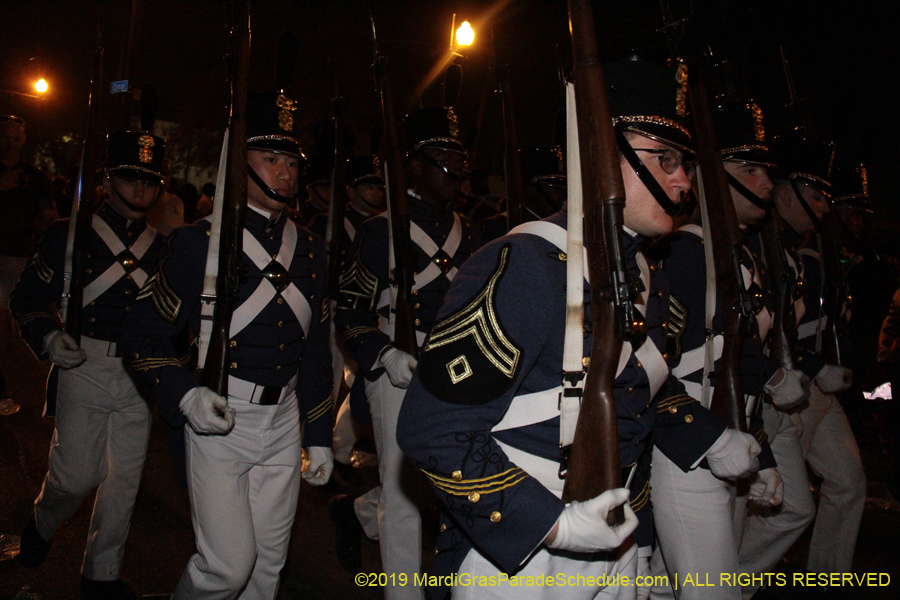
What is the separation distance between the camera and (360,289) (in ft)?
14.7

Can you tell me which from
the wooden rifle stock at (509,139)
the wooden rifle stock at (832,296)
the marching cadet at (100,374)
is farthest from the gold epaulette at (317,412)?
the wooden rifle stock at (832,296)

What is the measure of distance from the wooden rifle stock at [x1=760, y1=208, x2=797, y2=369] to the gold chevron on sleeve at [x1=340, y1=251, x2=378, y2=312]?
2.58 metres

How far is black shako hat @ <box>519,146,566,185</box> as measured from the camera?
536 cm

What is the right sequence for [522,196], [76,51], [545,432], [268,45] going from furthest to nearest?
1. [76,51]
2. [268,45]
3. [522,196]
4. [545,432]

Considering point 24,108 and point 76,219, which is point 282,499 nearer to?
point 76,219

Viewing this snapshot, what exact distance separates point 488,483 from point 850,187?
5647 millimetres

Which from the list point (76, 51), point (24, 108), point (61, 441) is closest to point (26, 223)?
point (61, 441)

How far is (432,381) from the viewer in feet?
6.14

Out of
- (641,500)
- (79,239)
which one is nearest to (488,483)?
(641,500)

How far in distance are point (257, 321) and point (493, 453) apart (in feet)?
6.18

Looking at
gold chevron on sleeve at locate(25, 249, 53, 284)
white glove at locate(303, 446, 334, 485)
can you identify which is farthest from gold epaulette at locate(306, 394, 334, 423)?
gold chevron on sleeve at locate(25, 249, 53, 284)

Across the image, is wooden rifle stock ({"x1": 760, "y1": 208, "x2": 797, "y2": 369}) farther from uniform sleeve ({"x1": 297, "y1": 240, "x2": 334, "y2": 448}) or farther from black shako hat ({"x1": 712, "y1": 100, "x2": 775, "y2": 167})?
uniform sleeve ({"x1": 297, "y1": 240, "x2": 334, "y2": 448})

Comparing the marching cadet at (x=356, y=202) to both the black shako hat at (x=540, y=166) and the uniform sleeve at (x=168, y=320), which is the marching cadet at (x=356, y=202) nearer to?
the black shako hat at (x=540, y=166)

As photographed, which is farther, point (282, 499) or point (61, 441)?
point (61, 441)
